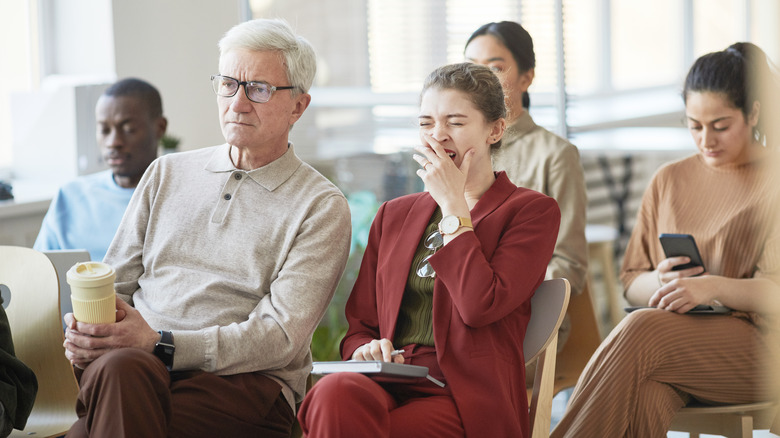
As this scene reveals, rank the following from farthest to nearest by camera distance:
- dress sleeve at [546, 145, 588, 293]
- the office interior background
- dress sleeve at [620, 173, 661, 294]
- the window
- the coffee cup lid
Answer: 1. the window
2. the office interior background
3. dress sleeve at [546, 145, 588, 293]
4. dress sleeve at [620, 173, 661, 294]
5. the coffee cup lid

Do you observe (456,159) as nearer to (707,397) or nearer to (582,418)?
(582,418)

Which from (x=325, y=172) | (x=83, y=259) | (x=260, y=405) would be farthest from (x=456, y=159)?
(x=325, y=172)

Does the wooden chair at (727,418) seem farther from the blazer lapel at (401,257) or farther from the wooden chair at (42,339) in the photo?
the wooden chair at (42,339)

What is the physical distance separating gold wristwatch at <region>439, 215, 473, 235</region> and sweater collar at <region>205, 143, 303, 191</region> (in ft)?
1.55

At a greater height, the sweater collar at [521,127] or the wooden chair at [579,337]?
the sweater collar at [521,127]

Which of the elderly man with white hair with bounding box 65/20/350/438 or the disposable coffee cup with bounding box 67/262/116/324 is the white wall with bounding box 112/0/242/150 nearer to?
the elderly man with white hair with bounding box 65/20/350/438

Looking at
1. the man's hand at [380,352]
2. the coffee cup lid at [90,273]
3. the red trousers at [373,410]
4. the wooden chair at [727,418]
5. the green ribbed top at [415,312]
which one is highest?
the coffee cup lid at [90,273]

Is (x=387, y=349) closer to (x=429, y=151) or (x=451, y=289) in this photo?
(x=451, y=289)

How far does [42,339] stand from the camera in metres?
2.34

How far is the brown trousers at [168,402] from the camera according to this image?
1.84m

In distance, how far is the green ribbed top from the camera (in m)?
2.10

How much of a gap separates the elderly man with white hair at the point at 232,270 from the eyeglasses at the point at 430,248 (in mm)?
215

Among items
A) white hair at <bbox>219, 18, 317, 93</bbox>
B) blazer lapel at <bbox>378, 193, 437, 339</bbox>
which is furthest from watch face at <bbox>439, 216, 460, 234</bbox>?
white hair at <bbox>219, 18, 317, 93</bbox>

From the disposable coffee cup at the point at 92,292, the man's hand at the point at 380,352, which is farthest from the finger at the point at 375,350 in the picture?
the disposable coffee cup at the point at 92,292
